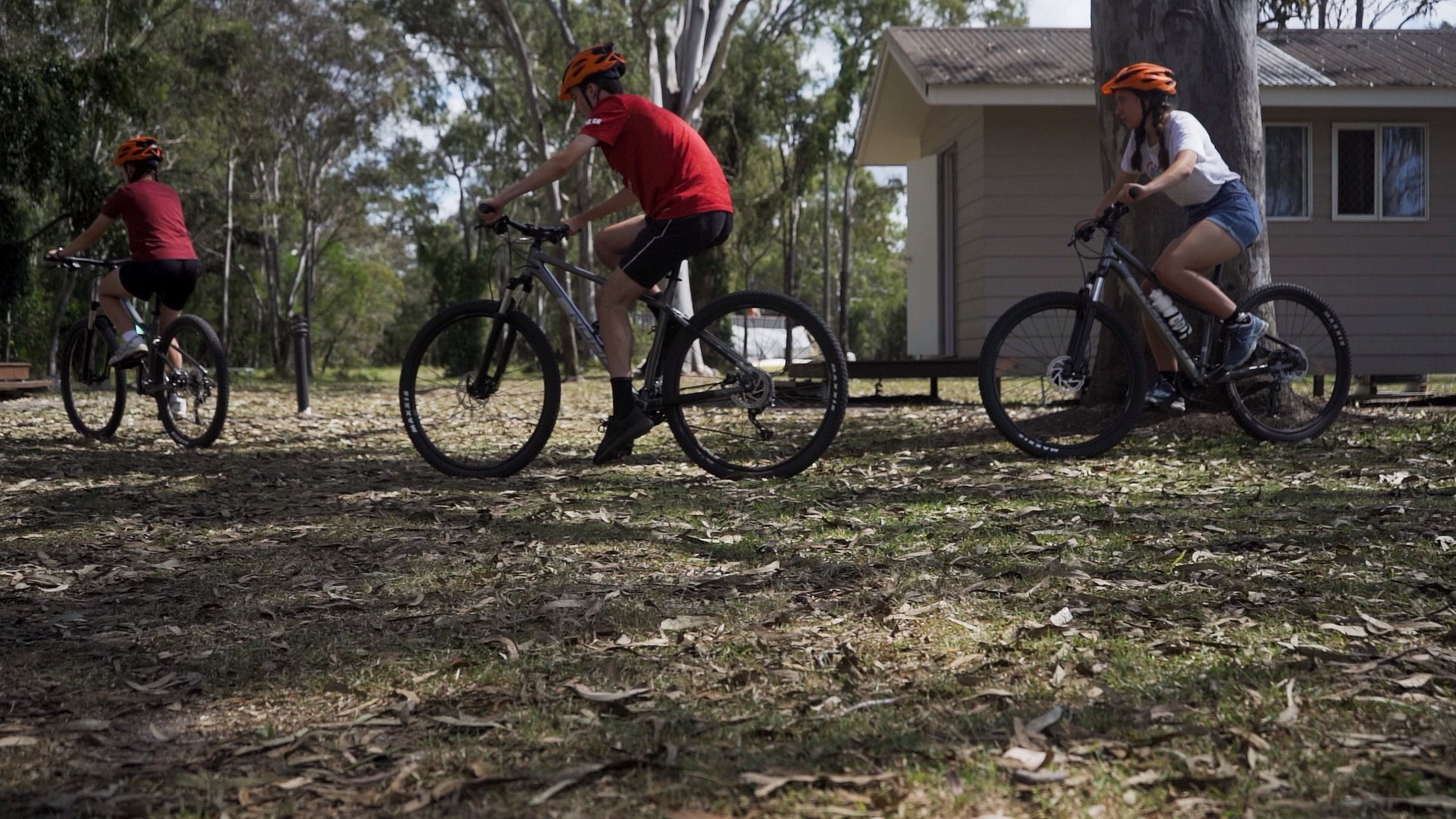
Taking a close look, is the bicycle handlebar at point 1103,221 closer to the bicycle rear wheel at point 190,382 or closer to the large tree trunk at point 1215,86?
the large tree trunk at point 1215,86

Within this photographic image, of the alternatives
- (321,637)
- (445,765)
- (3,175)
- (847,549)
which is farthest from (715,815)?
(3,175)

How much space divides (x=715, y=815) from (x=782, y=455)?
410 centimetres

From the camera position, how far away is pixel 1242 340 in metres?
6.77

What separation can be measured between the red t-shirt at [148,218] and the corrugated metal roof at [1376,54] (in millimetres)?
11481

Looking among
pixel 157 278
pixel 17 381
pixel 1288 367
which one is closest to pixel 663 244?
pixel 1288 367

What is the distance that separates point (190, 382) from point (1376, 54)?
13.5m

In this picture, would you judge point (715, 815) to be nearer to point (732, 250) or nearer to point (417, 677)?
point (417, 677)

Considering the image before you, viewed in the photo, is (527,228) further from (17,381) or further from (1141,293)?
(17,381)

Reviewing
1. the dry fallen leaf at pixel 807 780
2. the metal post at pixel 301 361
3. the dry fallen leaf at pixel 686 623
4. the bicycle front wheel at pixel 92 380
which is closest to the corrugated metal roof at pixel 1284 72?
the metal post at pixel 301 361

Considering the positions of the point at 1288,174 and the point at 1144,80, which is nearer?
the point at 1144,80

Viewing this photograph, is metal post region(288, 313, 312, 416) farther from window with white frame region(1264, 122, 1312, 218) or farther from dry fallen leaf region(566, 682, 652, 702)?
window with white frame region(1264, 122, 1312, 218)

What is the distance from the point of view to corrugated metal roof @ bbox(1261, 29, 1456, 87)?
1429 centimetres

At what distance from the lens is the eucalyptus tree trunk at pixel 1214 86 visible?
24.7 feet

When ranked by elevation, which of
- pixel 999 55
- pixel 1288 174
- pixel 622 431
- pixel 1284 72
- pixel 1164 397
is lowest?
pixel 622 431
